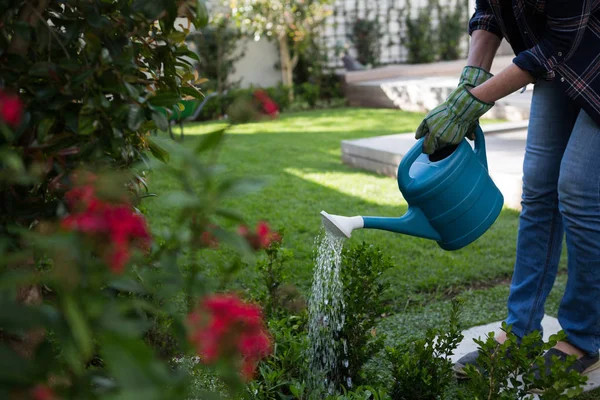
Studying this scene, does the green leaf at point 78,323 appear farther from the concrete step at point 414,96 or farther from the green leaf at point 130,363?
the concrete step at point 414,96

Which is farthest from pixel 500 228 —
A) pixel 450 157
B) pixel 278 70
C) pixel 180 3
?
pixel 278 70

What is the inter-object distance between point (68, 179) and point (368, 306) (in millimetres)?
1047

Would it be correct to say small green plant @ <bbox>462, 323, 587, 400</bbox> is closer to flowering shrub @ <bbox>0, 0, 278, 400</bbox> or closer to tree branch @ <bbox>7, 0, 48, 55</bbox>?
flowering shrub @ <bbox>0, 0, 278, 400</bbox>

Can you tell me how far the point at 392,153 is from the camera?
4.89 metres

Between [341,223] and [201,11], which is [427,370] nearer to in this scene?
[341,223]

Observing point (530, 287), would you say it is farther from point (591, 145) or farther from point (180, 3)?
point (180, 3)

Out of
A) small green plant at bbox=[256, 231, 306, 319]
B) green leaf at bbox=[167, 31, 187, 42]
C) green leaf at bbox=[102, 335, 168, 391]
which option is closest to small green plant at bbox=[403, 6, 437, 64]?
small green plant at bbox=[256, 231, 306, 319]

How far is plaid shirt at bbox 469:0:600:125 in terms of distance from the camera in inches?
68.5

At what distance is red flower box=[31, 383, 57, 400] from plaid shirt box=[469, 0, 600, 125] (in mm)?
1506

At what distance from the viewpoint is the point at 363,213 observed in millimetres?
3822

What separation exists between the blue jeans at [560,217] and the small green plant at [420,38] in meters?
10.5

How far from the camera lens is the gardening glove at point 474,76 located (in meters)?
1.93

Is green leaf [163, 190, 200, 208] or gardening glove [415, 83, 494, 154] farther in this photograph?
gardening glove [415, 83, 494, 154]

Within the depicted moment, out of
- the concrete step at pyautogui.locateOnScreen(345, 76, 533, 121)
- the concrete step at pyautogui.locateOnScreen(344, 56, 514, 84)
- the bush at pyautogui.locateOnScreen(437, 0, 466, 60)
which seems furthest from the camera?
the bush at pyautogui.locateOnScreen(437, 0, 466, 60)
